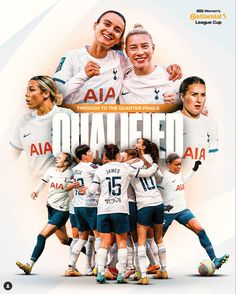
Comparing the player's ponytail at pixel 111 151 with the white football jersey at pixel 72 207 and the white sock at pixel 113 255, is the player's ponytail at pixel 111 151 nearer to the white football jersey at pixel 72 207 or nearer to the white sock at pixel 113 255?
the white football jersey at pixel 72 207

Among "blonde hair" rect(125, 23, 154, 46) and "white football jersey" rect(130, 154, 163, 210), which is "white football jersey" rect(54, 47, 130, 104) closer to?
"blonde hair" rect(125, 23, 154, 46)

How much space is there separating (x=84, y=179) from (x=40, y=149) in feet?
1.51

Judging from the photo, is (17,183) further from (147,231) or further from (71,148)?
(147,231)

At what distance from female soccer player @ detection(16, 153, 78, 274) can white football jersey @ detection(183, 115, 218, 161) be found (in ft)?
3.20

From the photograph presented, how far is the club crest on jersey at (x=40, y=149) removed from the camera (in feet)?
18.9

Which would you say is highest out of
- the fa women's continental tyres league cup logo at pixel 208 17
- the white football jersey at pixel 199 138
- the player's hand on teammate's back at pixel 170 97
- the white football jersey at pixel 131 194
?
the fa women's continental tyres league cup logo at pixel 208 17

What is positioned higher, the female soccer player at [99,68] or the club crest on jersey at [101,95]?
the female soccer player at [99,68]

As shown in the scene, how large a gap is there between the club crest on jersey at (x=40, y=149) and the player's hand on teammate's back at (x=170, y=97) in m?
1.03

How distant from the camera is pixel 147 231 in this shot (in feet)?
18.4

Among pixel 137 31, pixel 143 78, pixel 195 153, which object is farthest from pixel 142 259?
pixel 137 31

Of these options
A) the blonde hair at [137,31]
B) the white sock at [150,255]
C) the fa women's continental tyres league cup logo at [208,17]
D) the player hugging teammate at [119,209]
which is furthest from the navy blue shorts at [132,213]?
the fa women's continental tyres league cup logo at [208,17]

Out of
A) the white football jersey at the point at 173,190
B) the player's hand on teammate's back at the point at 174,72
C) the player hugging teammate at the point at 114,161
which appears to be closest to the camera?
the player hugging teammate at the point at 114,161

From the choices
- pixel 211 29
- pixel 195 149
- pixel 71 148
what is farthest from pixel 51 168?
pixel 211 29

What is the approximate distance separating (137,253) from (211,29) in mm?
1961
